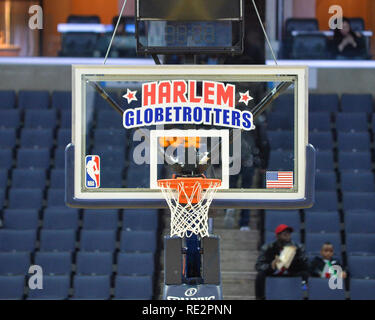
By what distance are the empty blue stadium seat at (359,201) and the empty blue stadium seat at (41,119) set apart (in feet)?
A: 11.8

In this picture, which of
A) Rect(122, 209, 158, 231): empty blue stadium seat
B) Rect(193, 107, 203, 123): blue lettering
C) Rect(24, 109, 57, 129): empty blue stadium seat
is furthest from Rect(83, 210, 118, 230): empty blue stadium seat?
Rect(193, 107, 203, 123): blue lettering

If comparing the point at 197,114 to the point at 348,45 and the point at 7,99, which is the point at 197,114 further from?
the point at 348,45

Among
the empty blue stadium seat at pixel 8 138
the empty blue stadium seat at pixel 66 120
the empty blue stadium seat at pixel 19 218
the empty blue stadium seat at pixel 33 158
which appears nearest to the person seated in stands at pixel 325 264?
the empty blue stadium seat at pixel 19 218

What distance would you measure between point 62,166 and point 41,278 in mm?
1909

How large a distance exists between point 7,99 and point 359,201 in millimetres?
4439

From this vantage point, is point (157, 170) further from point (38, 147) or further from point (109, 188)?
point (38, 147)

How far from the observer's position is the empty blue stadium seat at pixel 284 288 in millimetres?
9492

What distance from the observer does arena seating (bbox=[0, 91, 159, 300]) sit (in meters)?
9.94

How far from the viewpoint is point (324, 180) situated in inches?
439

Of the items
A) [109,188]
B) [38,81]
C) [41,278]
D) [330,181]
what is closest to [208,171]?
[109,188]

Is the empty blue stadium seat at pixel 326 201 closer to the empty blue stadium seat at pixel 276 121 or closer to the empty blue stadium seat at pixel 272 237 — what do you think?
the empty blue stadium seat at pixel 272 237
